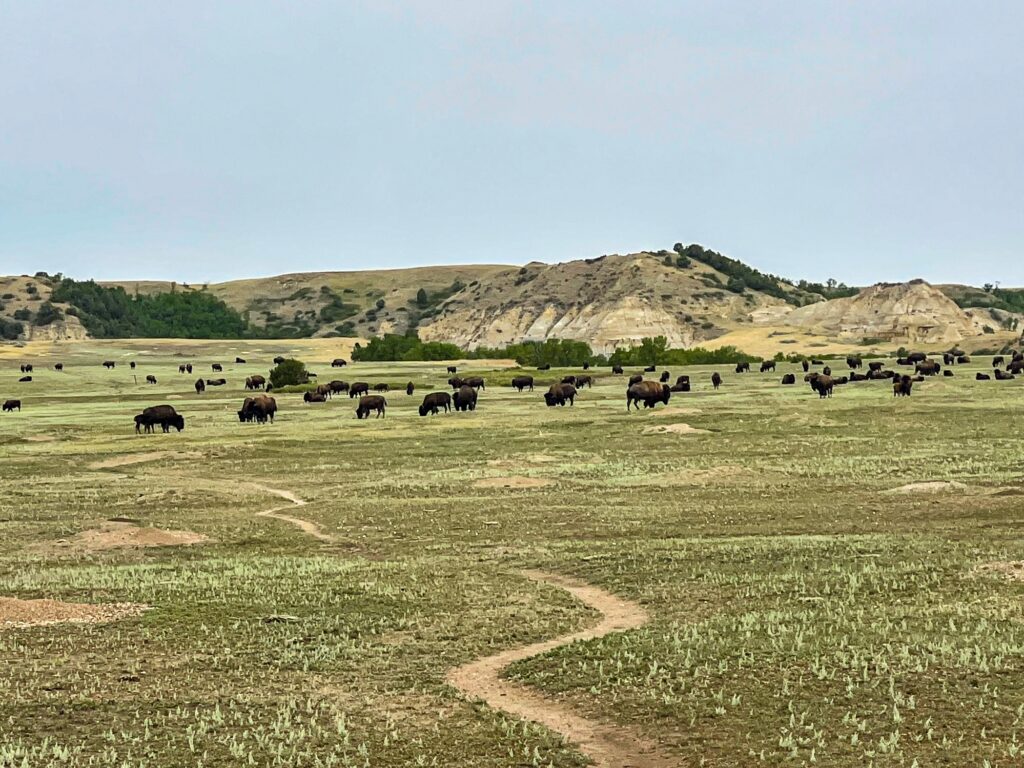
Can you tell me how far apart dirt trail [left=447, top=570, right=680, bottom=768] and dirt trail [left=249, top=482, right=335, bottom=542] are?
31.9 ft

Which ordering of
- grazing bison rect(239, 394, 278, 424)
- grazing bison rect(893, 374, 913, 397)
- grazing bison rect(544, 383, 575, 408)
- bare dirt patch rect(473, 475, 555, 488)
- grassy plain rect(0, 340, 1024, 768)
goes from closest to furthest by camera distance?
grassy plain rect(0, 340, 1024, 768) → bare dirt patch rect(473, 475, 555, 488) → grazing bison rect(239, 394, 278, 424) → grazing bison rect(893, 374, 913, 397) → grazing bison rect(544, 383, 575, 408)

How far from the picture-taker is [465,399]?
61.7 m

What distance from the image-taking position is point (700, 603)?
17609mm

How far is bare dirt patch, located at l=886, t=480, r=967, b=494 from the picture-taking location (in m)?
28.7

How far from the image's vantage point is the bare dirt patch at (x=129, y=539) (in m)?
24.8

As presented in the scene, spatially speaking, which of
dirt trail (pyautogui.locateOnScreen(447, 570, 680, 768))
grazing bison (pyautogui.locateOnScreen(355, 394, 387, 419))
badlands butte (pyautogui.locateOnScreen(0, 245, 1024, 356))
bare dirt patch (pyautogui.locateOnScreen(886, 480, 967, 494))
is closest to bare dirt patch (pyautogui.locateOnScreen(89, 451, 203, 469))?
grazing bison (pyautogui.locateOnScreen(355, 394, 387, 419))

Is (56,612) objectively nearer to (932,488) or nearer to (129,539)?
(129,539)

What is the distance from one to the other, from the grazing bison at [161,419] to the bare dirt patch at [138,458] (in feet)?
27.8

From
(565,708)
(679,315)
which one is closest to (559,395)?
(565,708)

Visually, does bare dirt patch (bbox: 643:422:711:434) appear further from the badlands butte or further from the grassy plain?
the badlands butte

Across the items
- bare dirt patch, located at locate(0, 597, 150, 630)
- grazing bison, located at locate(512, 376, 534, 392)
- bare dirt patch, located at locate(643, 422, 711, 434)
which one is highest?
grazing bison, located at locate(512, 376, 534, 392)

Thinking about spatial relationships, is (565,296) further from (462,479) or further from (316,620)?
(316,620)

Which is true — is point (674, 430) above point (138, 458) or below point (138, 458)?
above

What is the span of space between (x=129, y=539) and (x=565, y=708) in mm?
15115
